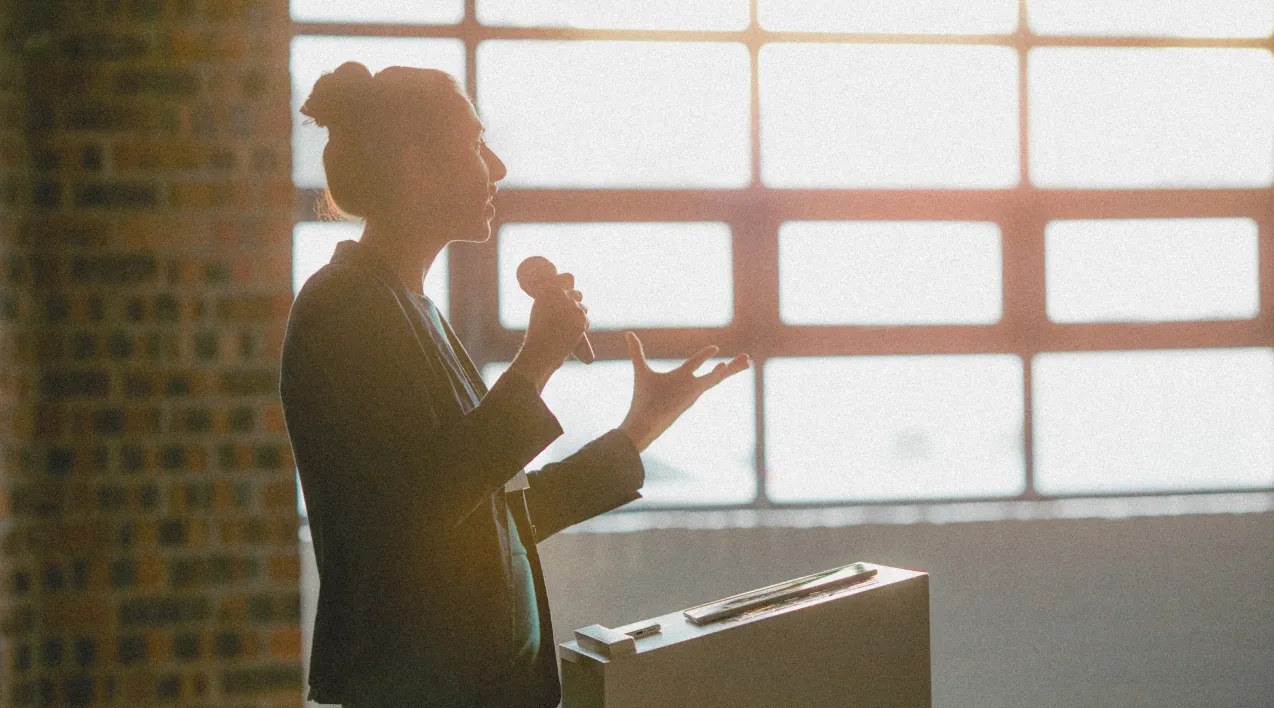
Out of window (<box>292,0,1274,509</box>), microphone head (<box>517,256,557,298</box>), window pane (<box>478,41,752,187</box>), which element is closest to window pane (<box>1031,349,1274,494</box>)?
window (<box>292,0,1274,509</box>)

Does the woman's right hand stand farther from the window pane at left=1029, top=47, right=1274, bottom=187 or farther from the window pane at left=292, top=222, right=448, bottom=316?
the window pane at left=1029, top=47, right=1274, bottom=187

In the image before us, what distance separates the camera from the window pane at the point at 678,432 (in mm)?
2324

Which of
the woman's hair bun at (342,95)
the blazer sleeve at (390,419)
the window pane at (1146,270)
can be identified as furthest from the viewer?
the window pane at (1146,270)

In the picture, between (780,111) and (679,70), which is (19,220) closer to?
(679,70)

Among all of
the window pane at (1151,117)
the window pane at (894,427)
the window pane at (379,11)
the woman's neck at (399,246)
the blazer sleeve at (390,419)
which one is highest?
the window pane at (379,11)

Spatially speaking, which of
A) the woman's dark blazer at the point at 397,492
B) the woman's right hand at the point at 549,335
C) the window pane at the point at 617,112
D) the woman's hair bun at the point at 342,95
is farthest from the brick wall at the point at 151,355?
the woman's right hand at the point at 549,335

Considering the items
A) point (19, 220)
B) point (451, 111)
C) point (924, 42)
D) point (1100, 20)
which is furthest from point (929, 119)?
point (19, 220)

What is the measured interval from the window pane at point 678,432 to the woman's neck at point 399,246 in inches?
44.8

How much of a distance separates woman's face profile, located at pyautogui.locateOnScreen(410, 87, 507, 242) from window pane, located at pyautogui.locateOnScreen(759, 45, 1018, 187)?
1.35m

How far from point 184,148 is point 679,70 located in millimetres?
1173

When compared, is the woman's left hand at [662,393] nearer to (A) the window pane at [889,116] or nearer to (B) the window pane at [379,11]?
(A) the window pane at [889,116]

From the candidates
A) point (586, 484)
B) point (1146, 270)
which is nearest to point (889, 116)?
point (1146, 270)

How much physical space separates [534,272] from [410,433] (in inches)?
13.4

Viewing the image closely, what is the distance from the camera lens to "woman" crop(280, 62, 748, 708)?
94 cm
